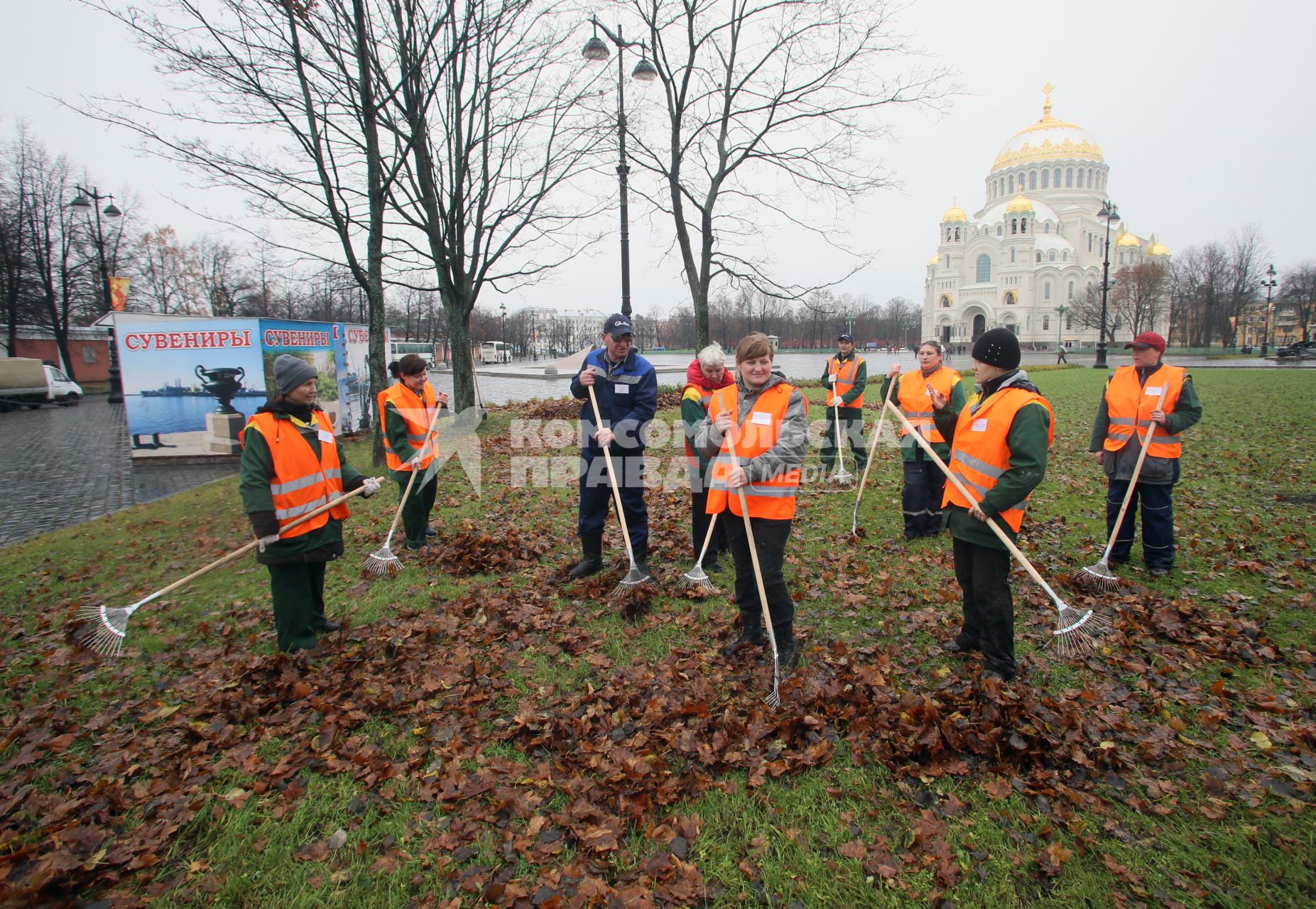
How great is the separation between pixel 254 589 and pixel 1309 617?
8929 millimetres

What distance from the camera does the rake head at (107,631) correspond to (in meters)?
4.50

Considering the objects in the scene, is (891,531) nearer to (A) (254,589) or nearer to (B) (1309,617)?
(B) (1309,617)

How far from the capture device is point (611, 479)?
553cm

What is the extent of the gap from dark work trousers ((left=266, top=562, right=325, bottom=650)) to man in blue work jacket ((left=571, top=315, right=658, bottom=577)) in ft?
7.49

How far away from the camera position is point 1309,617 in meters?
4.75

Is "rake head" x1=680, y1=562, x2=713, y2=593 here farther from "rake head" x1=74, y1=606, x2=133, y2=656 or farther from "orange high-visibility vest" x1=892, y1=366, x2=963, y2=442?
"rake head" x1=74, y1=606, x2=133, y2=656

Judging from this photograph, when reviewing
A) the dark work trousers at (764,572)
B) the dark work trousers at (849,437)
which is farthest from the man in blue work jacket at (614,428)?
the dark work trousers at (849,437)

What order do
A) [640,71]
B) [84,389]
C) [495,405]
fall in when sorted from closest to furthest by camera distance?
[640,71] < [495,405] < [84,389]

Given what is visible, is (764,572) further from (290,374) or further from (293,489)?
(290,374)

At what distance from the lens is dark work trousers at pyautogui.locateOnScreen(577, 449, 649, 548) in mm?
5984

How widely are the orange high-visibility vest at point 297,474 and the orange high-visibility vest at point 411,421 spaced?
1869mm

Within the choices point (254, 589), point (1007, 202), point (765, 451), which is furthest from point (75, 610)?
point (1007, 202)

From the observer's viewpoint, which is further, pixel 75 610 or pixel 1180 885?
pixel 75 610

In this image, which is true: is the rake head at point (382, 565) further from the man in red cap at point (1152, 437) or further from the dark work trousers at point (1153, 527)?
the dark work trousers at point (1153, 527)
